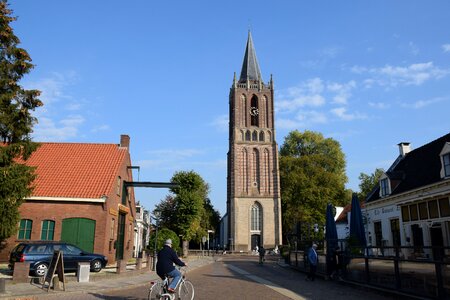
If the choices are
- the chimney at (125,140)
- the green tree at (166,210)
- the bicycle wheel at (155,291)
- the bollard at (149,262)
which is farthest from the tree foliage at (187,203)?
the bicycle wheel at (155,291)

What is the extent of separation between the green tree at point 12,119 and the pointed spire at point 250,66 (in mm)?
60026

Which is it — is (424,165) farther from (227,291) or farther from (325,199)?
(325,199)

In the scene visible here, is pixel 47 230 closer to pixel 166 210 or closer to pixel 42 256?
pixel 42 256

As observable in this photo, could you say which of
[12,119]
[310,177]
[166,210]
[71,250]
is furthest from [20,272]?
[310,177]

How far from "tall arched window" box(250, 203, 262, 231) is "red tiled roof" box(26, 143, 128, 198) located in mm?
41155

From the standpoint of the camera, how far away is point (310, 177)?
194 ft

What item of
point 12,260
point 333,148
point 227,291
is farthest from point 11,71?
point 333,148

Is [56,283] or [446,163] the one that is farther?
[446,163]

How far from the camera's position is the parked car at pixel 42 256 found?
15750 mm

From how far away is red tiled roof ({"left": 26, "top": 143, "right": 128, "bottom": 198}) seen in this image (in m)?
22.4

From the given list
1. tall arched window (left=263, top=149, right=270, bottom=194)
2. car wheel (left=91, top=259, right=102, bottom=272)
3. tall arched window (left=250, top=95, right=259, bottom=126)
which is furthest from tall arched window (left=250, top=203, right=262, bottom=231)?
car wheel (left=91, top=259, right=102, bottom=272)

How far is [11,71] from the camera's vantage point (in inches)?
607

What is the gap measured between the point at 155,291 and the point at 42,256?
837cm

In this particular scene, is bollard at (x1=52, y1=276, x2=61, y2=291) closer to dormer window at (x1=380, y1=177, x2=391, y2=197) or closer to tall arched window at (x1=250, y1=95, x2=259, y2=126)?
dormer window at (x1=380, y1=177, x2=391, y2=197)
